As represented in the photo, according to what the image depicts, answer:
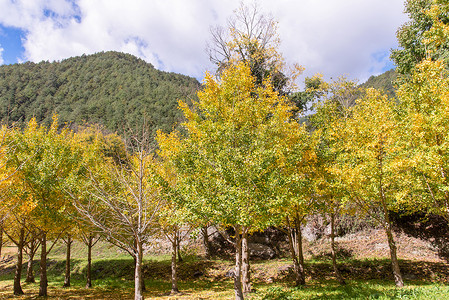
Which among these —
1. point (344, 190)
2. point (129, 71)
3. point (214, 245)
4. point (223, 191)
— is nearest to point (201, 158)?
point (223, 191)

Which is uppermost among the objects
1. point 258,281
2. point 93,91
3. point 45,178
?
point 93,91

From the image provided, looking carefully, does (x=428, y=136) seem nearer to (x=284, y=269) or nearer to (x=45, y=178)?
(x=284, y=269)

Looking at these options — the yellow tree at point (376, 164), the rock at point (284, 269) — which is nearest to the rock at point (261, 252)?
the rock at point (284, 269)

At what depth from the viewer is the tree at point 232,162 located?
7.34 meters

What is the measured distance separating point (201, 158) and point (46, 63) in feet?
485

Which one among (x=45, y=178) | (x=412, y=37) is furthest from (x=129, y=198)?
(x=412, y=37)

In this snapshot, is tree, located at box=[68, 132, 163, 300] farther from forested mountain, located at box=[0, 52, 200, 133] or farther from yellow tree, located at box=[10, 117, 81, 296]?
forested mountain, located at box=[0, 52, 200, 133]

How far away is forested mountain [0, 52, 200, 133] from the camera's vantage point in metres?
70.2

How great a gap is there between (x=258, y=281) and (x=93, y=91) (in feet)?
316

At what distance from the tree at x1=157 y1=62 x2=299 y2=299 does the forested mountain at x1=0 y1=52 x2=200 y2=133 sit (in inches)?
1954

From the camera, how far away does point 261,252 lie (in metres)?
20.8

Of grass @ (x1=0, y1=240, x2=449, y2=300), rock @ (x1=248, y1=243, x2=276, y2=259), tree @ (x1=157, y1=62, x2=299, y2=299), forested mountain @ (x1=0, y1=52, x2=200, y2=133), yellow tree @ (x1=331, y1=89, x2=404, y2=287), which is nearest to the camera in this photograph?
tree @ (x1=157, y1=62, x2=299, y2=299)

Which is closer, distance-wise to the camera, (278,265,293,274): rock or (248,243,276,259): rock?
(278,265,293,274): rock

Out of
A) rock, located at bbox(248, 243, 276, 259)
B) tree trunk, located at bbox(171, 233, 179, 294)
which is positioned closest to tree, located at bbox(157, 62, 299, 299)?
tree trunk, located at bbox(171, 233, 179, 294)
